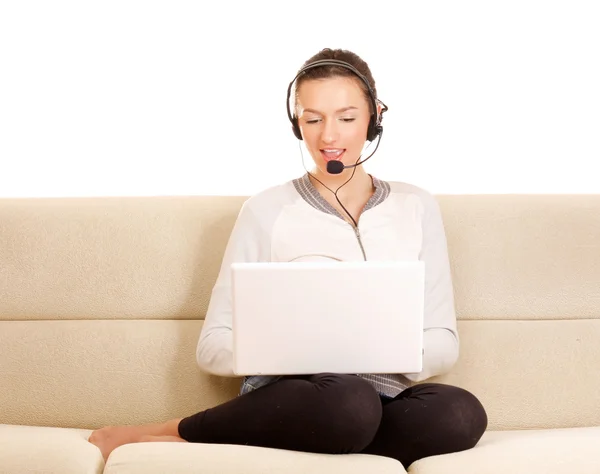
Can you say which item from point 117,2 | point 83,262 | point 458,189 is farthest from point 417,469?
point 117,2

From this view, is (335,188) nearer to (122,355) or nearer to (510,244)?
(510,244)

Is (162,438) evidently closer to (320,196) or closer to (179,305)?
(179,305)

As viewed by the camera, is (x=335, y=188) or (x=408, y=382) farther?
(x=335, y=188)

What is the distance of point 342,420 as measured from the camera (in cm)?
168

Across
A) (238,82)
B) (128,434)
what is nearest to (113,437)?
(128,434)

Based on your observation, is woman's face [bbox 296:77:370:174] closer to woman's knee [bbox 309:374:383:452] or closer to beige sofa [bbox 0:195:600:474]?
beige sofa [bbox 0:195:600:474]

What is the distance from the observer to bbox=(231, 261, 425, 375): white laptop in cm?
161

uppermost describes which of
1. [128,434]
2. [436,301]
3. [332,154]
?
[332,154]

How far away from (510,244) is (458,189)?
1.48ft

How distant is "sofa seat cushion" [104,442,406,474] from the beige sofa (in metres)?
0.49

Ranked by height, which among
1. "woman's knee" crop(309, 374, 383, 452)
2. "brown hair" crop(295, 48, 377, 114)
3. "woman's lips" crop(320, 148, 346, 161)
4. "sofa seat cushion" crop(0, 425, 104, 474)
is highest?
"brown hair" crop(295, 48, 377, 114)

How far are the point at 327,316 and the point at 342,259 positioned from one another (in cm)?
47

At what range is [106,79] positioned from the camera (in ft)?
8.66

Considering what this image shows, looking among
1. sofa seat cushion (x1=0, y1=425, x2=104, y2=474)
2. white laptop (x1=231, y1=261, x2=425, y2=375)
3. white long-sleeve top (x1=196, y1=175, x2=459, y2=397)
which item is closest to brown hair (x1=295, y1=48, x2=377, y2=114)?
white long-sleeve top (x1=196, y1=175, x2=459, y2=397)
